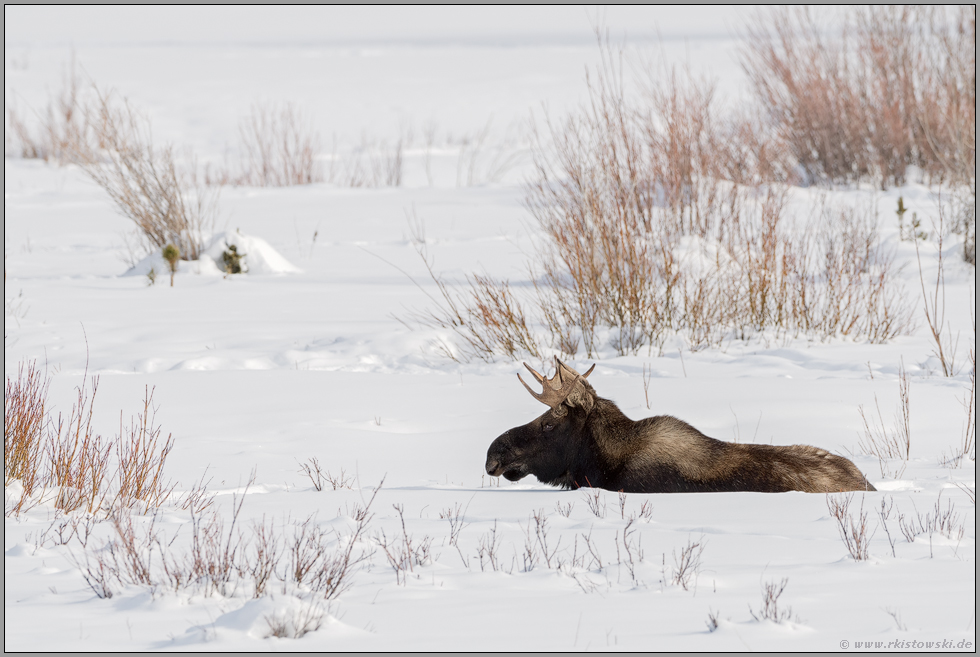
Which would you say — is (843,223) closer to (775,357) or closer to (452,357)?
(775,357)

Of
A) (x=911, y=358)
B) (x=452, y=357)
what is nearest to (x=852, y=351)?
(x=911, y=358)

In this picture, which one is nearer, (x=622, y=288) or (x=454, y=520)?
(x=454, y=520)

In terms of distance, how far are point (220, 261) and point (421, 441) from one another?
6.53 metres

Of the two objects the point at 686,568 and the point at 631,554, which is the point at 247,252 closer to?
the point at 631,554

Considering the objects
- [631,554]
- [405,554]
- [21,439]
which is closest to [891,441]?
[631,554]

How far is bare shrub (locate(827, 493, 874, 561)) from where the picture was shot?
3.19m

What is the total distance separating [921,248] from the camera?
11.9 meters

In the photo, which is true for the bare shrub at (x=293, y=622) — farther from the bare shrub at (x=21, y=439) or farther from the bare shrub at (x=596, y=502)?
the bare shrub at (x=21, y=439)

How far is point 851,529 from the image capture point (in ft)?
11.2

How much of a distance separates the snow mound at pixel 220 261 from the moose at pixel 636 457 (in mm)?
7599

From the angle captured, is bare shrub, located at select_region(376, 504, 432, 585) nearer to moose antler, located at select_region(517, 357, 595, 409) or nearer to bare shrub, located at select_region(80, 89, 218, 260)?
moose antler, located at select_region(517, 357, 595, 409)

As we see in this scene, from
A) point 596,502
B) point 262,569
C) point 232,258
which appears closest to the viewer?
point 262,569

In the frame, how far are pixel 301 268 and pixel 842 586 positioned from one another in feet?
33.3

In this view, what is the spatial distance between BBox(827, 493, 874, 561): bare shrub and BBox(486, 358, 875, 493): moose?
334mm
